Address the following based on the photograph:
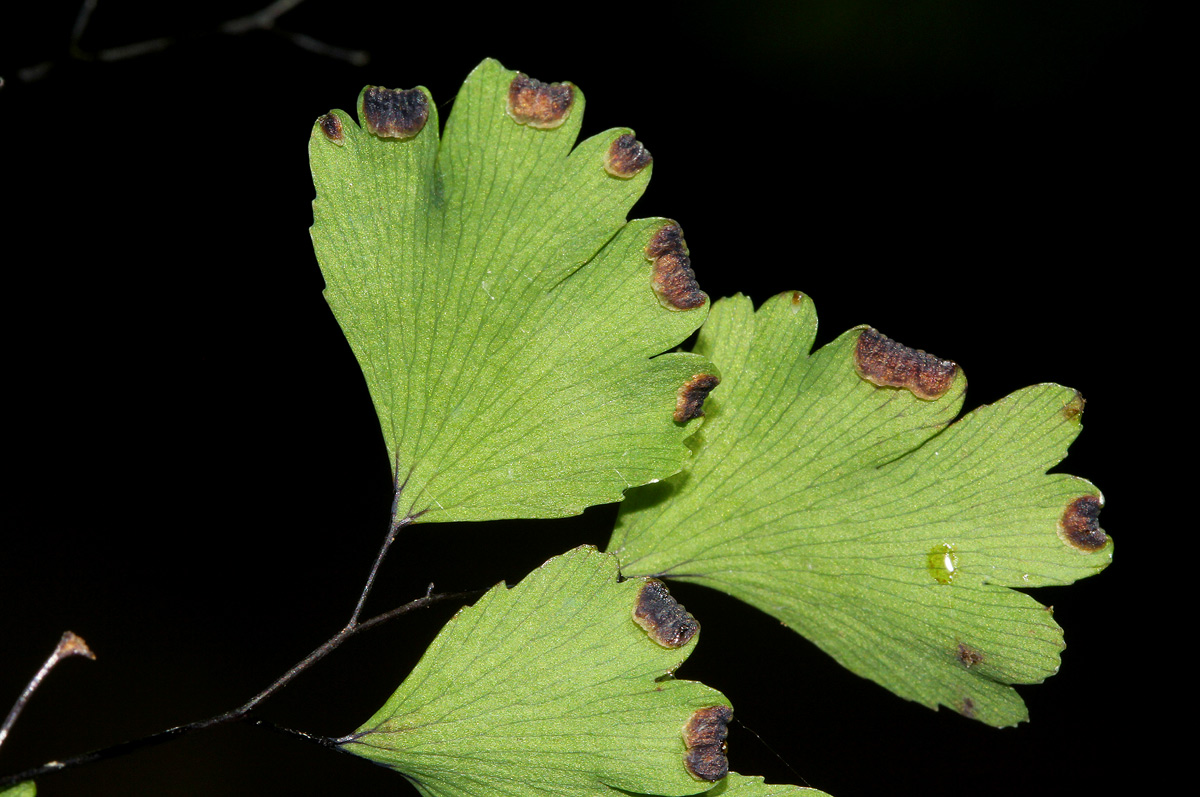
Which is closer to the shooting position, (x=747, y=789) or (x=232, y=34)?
(x=747, y=789)

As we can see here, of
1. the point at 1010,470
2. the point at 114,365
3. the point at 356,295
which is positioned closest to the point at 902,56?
the point at 1010,470

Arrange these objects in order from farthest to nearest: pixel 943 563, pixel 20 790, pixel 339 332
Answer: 1. pixel 339 332
2. pixel 943 563
3. pixel 20 790

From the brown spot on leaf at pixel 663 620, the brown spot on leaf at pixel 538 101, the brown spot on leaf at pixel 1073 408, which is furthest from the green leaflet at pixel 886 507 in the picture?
the brown spot on leaf at pixel 538 101

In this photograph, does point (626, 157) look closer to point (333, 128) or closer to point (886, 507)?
point (333, 128)

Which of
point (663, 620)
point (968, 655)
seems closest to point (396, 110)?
point (663, 620)

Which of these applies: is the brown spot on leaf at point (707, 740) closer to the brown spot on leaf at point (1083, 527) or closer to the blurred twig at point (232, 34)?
the brown spot on leaf at point (1083, 527)
